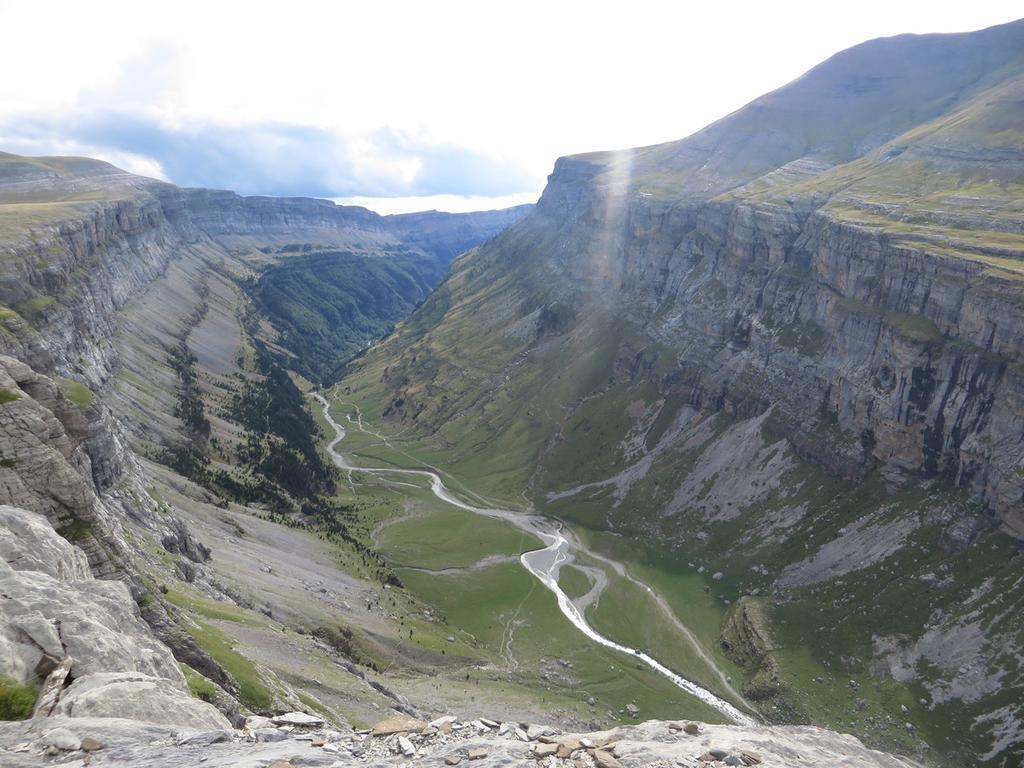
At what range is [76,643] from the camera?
94.4 feet

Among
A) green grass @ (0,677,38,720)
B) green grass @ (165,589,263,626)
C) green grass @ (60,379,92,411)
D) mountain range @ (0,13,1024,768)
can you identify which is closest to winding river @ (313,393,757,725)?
mountain range @ (0,13,1024,768)

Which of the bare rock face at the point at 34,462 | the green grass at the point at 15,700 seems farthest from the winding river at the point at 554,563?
the green grass at the point at 15,700

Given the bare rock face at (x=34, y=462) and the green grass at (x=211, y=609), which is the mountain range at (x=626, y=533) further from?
the green grass at (x=211, y=609)

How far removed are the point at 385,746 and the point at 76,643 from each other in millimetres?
14603

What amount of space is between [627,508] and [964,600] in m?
73.0

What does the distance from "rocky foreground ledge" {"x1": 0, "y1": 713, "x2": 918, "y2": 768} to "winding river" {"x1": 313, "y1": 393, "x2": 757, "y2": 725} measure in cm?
7303

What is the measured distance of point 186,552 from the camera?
3332 inches

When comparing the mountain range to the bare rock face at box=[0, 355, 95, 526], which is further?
the bare rock face at box=[0, 355, 95, 526]

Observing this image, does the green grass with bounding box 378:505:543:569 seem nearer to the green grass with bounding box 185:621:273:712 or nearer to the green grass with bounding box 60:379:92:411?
the green grass with bounding box 60:379:92:411

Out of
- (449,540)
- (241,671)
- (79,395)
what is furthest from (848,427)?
(79,395)

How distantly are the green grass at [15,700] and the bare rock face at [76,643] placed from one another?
48 cm

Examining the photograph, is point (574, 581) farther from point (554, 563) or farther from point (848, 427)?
point (848, 427)

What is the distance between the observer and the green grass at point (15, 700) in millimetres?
24500

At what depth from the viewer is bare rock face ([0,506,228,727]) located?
2605cm
